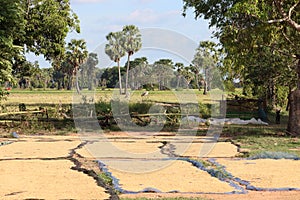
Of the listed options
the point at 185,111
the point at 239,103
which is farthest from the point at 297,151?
the point at 239,103

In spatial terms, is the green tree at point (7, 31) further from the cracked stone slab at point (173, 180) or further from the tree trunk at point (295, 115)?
the tree trunk at point (295, 115)

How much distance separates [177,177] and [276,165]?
2349 mm

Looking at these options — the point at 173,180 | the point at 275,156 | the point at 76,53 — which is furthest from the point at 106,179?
the point at 76,53

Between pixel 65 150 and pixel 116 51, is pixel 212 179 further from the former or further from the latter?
pixel 116 51

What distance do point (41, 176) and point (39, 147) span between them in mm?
4103

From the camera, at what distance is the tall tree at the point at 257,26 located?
1090 centimetres

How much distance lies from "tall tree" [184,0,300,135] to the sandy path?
16.4 feet

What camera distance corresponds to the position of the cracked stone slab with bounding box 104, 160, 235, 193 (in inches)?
279

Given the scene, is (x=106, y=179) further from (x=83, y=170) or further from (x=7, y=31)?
(x=7, y=31)

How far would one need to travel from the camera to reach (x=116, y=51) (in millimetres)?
12812

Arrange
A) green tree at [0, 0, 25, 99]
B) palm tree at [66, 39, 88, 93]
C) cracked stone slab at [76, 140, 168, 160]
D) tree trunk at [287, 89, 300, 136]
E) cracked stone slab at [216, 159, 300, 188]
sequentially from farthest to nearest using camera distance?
palm tree at [66, 39, 88, 93]
tree trunk at [287, 89, 300, 136]
green tree at [0, 0, 25, 99]
cracked stone slab at [76, 140, 168, 160]
cracked stone slab at [216, 159, 300, 188]

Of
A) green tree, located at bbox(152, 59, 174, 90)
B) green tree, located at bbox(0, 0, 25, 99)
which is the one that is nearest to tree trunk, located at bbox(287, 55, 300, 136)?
green tree, located at bbox(152, 59, 174, 90)

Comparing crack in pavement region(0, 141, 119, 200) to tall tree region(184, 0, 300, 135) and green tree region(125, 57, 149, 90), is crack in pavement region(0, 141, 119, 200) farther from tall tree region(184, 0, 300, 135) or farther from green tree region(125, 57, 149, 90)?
tall tree region(184, 0, 300, 135)

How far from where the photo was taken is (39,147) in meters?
11.9
